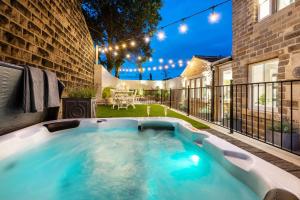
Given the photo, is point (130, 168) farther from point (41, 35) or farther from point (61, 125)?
point (41, 35)

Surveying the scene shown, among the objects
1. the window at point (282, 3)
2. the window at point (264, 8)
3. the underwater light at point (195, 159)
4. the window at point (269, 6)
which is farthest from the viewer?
the window at point (264, 8)

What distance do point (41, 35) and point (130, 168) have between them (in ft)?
8.71

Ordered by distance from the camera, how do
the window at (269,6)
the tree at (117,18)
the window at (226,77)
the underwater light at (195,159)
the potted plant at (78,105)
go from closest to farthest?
the underwater light at (195,159), the window at (269,6), the potted plant at (78,105), the window at (226,77), the tree at (117,18)

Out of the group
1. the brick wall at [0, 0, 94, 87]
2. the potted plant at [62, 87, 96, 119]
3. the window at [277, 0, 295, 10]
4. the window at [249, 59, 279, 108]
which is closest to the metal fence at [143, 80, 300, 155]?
the window at [249, 59, 279, 108]

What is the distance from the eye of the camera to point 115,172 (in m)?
2.43

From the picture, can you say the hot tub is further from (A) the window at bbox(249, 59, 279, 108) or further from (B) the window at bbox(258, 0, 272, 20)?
(B) the window at bbox(258, 0, 272, 20)

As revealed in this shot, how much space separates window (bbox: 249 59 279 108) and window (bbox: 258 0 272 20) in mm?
1082

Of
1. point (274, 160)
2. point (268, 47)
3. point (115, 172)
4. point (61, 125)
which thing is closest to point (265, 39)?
point (268, 47)

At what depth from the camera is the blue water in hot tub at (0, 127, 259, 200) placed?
1.89 m

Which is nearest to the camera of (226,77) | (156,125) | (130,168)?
(130,168)

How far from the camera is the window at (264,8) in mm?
4680

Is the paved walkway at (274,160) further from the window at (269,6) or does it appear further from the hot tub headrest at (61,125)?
the window at (269,6)

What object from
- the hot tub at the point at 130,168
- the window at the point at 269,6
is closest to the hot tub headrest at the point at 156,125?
A: the hot tub at the point at 130,168

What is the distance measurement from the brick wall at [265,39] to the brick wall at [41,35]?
4347 mm
